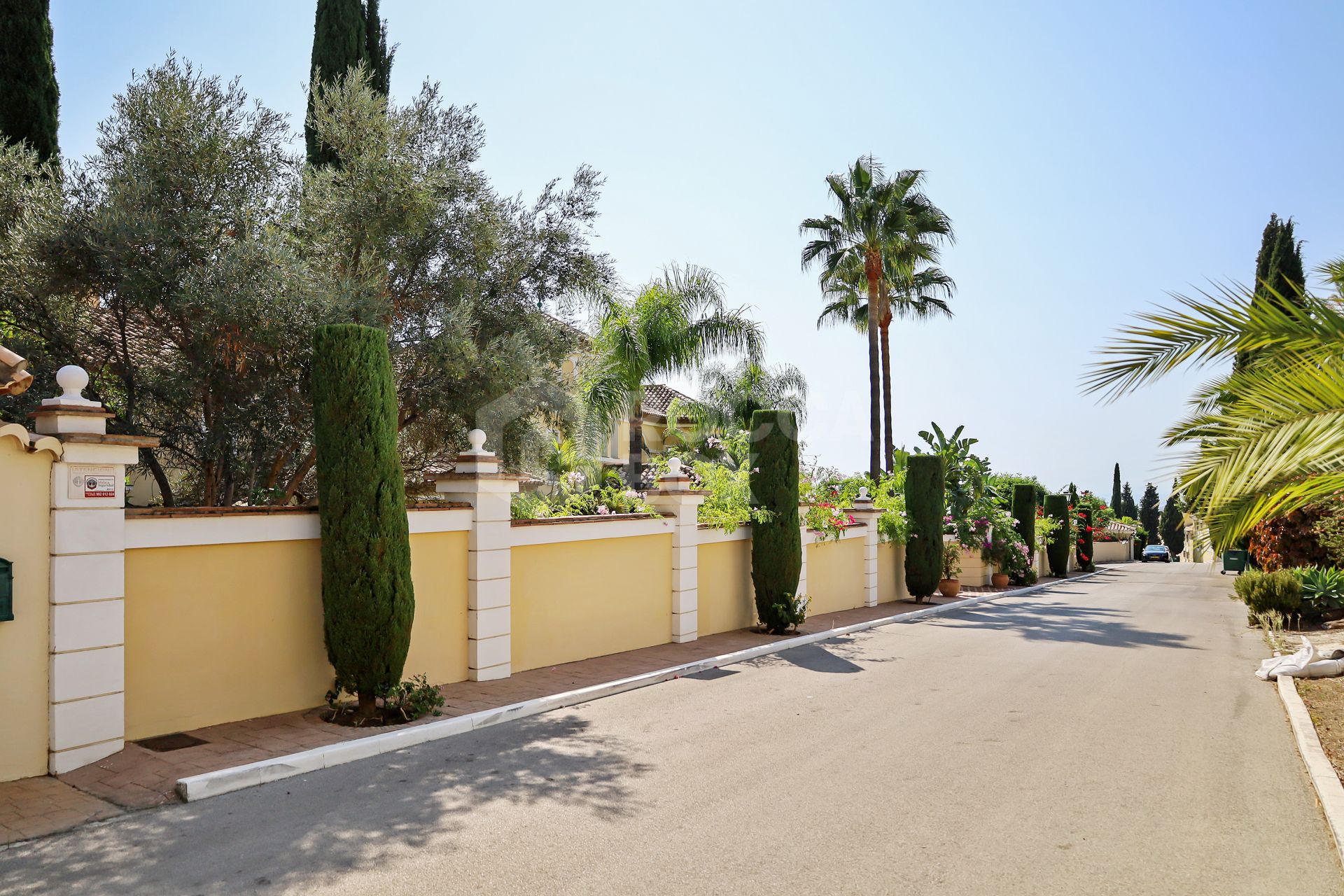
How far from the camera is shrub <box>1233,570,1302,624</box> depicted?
16266 millimetres

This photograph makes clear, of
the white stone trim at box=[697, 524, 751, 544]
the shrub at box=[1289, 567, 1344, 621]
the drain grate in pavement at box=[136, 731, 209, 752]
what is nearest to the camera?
the drain grate in pavement at box=[136, 731, 209, 752]

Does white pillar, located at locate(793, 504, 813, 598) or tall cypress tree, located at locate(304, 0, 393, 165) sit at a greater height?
tall cypress tree, located at locate(304, 0, 393, 165)

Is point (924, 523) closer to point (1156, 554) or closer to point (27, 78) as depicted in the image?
point (27, 78)

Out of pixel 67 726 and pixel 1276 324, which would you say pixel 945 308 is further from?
pixel 67 726

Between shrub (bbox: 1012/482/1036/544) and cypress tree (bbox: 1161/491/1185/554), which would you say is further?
cypress tree (bbox: 1161/491/1185/554)

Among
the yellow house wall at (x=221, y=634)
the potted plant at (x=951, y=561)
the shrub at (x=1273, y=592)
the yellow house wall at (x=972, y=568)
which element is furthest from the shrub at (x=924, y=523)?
the yellow house wall at (x=221, y=634)

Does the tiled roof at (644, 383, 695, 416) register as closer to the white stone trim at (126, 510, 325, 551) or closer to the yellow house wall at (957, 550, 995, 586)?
the yellow house wall at (957, 550, 995, 586)

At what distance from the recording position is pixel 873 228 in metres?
29.2

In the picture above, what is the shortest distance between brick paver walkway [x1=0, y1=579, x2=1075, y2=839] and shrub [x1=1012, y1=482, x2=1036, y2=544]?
21.1 m

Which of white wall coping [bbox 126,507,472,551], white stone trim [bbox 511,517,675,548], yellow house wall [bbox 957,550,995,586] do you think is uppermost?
white wall coping [bbox 126,507,472,551]

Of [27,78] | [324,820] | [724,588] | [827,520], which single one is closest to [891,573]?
[827,520]

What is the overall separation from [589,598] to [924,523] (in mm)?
12011

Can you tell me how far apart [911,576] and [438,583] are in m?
14.4

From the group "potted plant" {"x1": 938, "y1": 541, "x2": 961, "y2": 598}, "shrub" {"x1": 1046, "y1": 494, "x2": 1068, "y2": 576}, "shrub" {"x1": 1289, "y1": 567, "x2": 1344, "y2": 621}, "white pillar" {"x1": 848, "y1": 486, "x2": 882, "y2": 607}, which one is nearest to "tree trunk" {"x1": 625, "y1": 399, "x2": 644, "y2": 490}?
"white pillar" {"x1": 848, "y1": 486, "x2": 882, "y2": 607}
